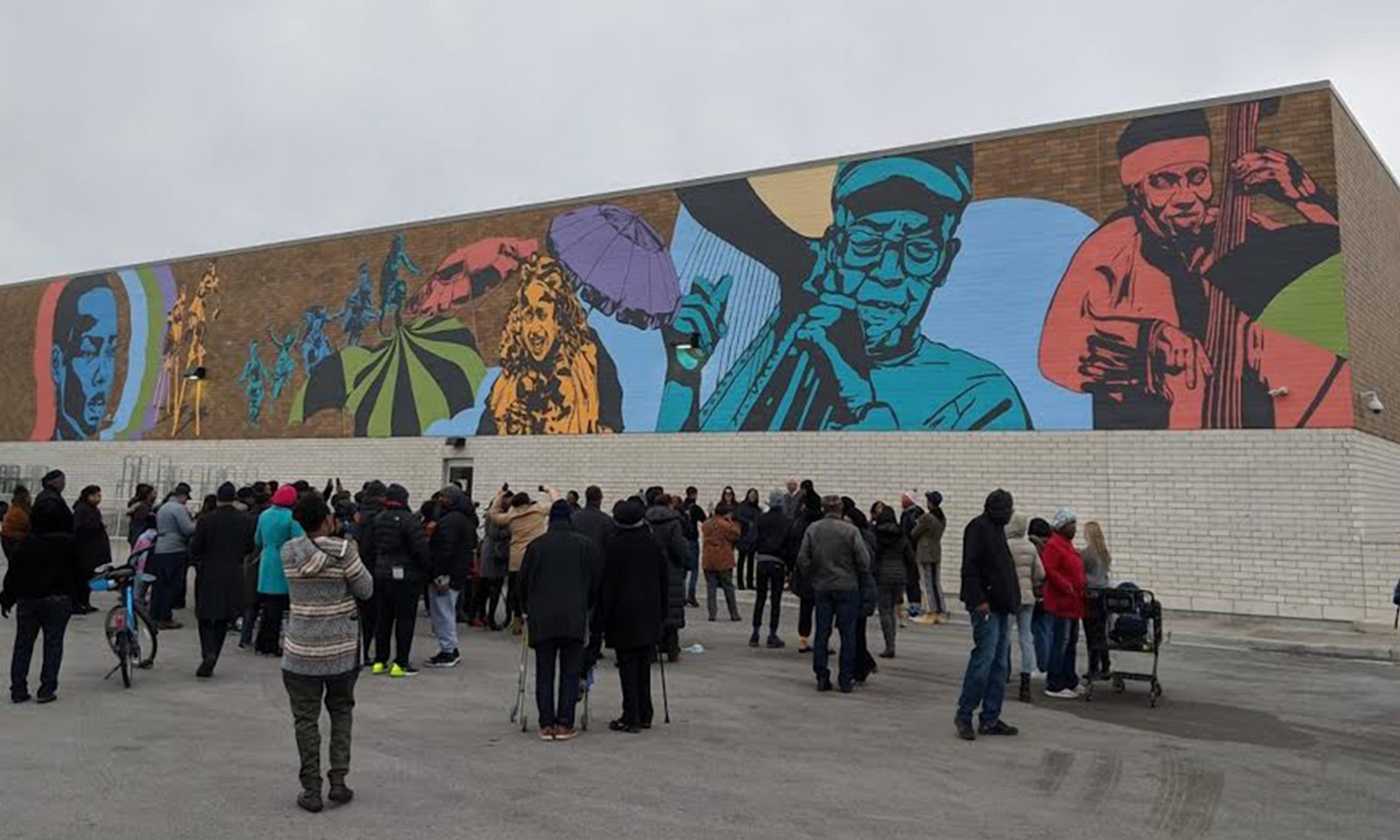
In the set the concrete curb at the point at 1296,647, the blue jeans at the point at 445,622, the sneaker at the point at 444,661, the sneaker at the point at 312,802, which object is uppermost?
the blue jeans at the point at 445,622

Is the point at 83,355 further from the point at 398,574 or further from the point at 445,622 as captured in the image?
the point at 398,574

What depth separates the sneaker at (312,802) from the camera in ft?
18.1

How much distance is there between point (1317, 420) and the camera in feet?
51.6

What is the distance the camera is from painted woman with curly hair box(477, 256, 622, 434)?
23688mm

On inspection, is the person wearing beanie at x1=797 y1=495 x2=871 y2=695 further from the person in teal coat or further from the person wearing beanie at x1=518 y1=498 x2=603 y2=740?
the person in teal coat

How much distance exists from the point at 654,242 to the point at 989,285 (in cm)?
824

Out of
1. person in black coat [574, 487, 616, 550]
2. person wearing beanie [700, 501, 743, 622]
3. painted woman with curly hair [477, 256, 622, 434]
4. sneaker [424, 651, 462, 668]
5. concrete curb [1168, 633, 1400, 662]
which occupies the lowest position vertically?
concrete curb [1168, 633, 1400, 662]

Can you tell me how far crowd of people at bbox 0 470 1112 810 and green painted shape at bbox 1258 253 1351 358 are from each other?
23.8ft

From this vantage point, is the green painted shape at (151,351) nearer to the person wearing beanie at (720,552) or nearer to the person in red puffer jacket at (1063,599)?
the person wearing beanie at (720,552)

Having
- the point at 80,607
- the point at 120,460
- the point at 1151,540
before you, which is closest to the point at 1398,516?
the point at 1151,540

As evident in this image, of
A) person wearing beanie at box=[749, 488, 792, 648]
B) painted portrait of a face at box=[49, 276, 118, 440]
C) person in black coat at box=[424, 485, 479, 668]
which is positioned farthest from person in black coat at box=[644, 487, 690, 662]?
painted portrait of a face at box=[49, 276, 118, 440]

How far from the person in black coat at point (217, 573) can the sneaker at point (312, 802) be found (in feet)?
15.6

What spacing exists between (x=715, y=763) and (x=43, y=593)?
5958mm

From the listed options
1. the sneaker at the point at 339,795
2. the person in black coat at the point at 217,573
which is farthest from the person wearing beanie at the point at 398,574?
the sneaker at the point at 339,795
